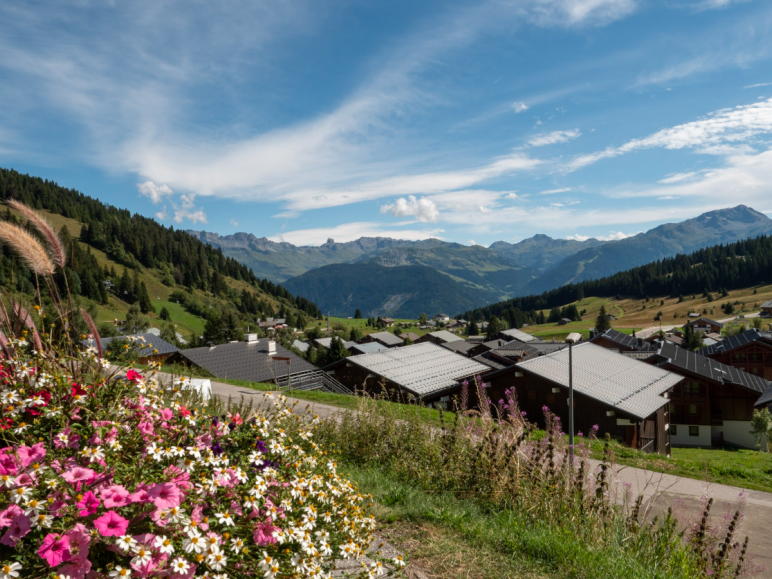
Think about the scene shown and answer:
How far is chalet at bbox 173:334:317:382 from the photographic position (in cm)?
3338

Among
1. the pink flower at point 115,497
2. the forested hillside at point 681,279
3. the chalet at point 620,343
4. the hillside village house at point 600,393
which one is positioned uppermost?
the forested hillside at point 681,279

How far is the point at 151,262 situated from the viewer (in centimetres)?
14788

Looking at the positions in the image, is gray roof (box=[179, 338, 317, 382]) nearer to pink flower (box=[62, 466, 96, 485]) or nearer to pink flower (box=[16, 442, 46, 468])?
pink flower (box=[16, 442, 46, 468])

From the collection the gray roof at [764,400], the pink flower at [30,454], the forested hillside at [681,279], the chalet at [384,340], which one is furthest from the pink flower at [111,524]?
the forested hillside at [681,279]

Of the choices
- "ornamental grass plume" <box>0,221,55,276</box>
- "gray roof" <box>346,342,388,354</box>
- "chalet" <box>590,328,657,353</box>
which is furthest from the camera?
"gray roof" <box>346,342,388,354</box>

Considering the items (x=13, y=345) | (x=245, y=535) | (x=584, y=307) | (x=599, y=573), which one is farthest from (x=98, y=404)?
(x=584, y=307)

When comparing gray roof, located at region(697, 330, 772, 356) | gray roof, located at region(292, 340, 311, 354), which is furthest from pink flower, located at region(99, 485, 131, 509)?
gray roof, located at region(292, 340, 311, 354)

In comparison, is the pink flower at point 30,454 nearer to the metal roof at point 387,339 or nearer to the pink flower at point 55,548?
the pink flower at point 55,548

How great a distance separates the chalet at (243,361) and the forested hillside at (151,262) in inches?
3540

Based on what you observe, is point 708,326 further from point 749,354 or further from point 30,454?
point 30,454

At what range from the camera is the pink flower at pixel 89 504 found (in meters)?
2.15

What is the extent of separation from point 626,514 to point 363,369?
2455 centimetres

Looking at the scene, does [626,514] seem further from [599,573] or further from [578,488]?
[599,573]

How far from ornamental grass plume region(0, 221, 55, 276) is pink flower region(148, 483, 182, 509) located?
7.93 ft
